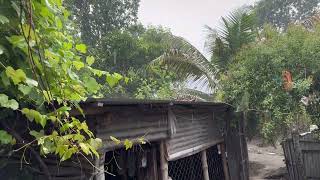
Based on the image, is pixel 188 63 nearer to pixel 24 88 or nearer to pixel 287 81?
pixel 287 81

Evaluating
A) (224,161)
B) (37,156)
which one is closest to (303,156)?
(224,161)

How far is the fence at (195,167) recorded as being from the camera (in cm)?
958

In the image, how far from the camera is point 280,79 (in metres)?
10.9

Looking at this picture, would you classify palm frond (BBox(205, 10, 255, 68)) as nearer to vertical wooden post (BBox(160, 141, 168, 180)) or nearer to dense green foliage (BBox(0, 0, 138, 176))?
vertical wooden post (BBox(160, 141, 168, 180))

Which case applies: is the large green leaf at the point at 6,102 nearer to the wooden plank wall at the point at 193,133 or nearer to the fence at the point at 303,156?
the wooden plank wall at the point at 193,133

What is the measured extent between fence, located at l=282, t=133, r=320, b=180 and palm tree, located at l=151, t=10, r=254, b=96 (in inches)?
137

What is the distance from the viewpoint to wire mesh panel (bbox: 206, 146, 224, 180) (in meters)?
11.9

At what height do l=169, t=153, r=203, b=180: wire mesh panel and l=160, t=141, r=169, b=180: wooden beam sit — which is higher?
l=160, t=141, r=169, b=180: wooden beam

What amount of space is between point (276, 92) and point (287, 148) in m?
2.91

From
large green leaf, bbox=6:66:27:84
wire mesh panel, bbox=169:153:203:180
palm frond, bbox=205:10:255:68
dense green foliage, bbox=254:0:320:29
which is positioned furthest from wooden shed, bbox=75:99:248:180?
dense green foliage, bbox=254:0:320:29

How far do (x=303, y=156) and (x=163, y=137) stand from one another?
7446mm

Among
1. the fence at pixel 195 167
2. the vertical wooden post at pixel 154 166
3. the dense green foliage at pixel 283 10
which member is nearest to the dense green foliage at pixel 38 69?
the vertical wooden post at pixel 154 166

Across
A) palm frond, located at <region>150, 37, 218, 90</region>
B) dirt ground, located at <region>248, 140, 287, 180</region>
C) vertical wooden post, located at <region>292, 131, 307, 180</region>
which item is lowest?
dirt ground, located at <region>248, 140, 287, 180</region>

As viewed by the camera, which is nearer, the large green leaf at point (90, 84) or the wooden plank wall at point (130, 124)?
the large green leaf at point (90, 84)
